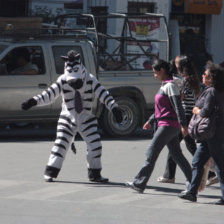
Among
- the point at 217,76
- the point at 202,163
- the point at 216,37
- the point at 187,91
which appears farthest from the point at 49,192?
the point at 216,37

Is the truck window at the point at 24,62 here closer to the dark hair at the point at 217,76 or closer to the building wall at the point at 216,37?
the dark hair at the point at 217,76

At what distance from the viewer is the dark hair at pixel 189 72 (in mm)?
9398

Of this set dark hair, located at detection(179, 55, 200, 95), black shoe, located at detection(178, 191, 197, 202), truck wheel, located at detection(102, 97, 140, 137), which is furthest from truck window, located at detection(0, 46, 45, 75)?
black shoe, located at detection(178, 191, 197, 202)

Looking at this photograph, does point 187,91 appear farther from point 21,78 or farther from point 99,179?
point 21,78

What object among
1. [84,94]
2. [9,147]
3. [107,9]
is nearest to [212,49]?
[107,9]

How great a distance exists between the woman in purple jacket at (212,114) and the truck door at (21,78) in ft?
20.2

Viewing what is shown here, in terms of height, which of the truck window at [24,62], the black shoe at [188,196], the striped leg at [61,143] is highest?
the truck window at [24,62]

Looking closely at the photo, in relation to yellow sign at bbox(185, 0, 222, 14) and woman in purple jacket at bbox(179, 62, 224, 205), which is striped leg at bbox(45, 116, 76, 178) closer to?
woman in purple jacket at bbox(179, 62, 224, 205)

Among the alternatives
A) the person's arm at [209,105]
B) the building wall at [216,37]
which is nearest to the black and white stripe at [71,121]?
the person's arm at [209,105]

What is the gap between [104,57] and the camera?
1550 centimetres

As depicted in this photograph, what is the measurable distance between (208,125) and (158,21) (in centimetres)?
1669

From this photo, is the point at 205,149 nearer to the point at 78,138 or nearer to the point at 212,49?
the point at 78,138

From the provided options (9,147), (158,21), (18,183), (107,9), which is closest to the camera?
(18,183)

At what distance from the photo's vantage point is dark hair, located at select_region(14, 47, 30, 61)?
1418 centimetres
